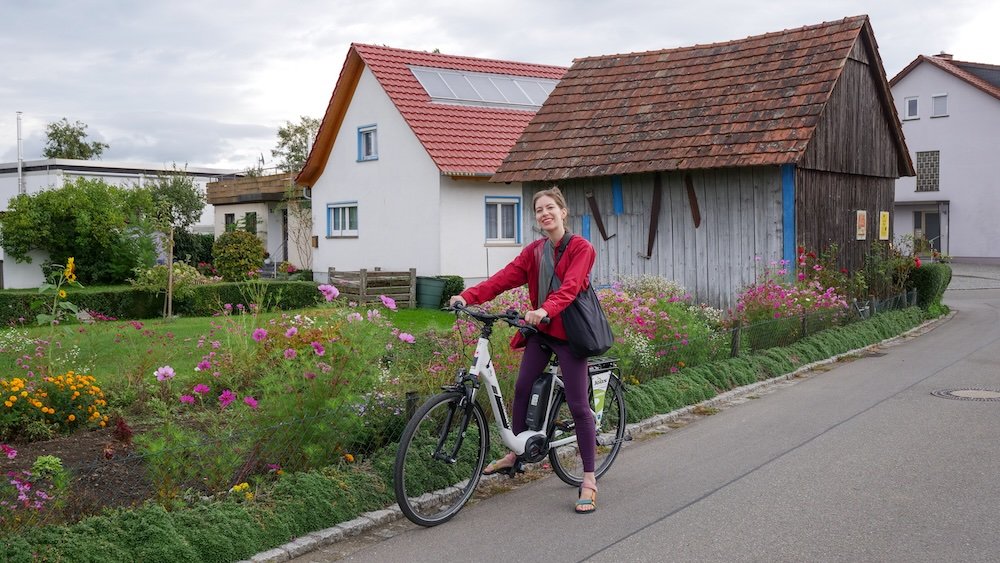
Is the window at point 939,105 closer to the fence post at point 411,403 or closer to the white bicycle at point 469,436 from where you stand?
the white bicycle at point 469,436

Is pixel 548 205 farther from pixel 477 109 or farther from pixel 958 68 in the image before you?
pixel 958 68

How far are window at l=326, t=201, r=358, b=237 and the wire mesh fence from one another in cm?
2131

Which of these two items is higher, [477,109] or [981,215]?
[477,109]

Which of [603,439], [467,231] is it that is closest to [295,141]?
[467,231]

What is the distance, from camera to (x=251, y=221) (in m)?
38.0

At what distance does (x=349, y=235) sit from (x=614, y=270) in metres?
12.6

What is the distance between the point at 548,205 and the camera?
6.47m

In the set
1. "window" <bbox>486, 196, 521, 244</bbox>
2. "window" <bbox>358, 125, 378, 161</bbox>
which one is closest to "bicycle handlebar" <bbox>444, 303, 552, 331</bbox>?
"window" <bbox>486, 196, 521, 244</bbox>

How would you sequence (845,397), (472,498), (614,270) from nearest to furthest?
1. (472,498)
2. (845,397)
3. (614,270)

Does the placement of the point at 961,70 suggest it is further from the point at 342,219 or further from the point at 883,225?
the point at 342,219

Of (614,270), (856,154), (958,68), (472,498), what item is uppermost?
(958,68)

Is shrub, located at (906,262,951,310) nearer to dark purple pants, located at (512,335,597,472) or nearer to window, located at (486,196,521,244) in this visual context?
window, located at (486,196,521,244)

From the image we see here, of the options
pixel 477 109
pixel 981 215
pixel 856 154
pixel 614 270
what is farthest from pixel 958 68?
pixel 614 270

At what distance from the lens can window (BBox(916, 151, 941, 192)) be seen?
46.9 meters
